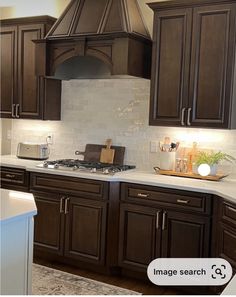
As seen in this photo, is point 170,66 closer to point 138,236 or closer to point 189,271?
point 138,236

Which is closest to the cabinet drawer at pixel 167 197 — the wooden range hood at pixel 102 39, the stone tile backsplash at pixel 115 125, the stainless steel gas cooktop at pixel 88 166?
the stainless steel gas cooktop at pixel 88 166

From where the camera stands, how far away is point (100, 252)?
3609 millimetres

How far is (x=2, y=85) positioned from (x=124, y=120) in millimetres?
1557

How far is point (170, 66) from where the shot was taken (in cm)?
355

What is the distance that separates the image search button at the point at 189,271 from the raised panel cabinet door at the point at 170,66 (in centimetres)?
122

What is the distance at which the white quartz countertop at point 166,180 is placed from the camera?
3.09 metres

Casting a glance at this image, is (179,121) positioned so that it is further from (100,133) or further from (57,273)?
(57,273)

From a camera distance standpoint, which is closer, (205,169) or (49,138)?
(205,169)

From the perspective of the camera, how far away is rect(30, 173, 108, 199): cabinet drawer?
11.7ft

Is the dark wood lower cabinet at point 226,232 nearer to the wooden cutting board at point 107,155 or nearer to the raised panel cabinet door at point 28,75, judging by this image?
the wooden cutting board at point 107,155

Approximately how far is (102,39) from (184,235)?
1959mm

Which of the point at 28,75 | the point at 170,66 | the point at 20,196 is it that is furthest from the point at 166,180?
the point at 28,75

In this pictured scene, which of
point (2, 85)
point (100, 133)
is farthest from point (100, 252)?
point (2, 85)

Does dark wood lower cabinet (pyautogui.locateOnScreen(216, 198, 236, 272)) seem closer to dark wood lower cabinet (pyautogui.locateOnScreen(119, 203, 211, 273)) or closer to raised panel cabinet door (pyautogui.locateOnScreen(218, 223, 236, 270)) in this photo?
raised panel cabinet door (pyautogui.locateOnScreen(218, 223, 236, 270))
